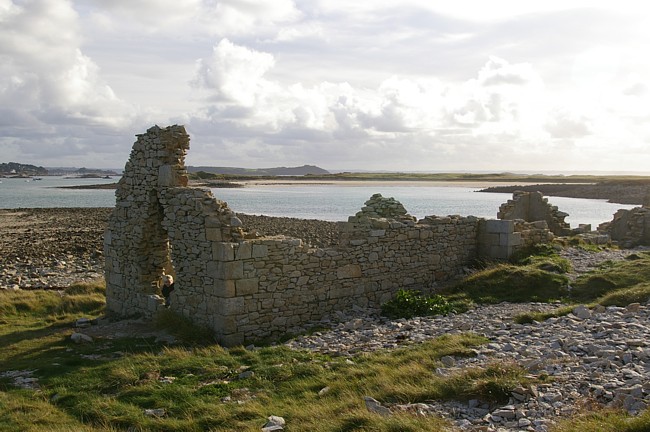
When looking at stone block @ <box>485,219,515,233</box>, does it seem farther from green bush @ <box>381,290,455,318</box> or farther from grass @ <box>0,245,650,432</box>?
green bush @ <box>381,290,455,318</box>

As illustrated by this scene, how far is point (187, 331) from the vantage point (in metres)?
12.7

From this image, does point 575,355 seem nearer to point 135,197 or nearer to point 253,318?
point 253,318

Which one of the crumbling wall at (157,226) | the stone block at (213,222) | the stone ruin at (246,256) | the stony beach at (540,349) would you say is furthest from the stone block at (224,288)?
the stony beach at (540,349)

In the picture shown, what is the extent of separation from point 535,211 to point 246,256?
52.5 ft

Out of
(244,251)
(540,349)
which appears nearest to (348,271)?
(244,251)

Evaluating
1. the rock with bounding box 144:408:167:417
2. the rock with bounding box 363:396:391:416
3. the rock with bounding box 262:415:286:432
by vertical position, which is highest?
the rock with bounding box 363:396:391:416

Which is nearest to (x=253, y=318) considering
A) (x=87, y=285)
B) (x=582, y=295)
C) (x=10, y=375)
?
(x=10, y=375)

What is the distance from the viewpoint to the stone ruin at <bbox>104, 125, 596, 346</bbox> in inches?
493

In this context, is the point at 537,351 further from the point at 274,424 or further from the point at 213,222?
the point at 213,222

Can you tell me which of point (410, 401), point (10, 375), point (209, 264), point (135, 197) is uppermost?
point (135, 197)

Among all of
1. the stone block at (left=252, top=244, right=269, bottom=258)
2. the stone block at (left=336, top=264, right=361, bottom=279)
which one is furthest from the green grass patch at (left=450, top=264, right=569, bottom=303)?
the stone block at (left=252, top=244, right=269, bottom=258)

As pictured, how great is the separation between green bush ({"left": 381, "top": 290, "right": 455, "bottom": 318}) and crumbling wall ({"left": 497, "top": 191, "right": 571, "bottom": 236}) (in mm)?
10740

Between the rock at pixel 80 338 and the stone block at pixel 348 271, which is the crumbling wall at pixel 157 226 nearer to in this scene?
the rock at pixel 80 338

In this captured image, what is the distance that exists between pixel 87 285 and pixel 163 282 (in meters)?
5.40
